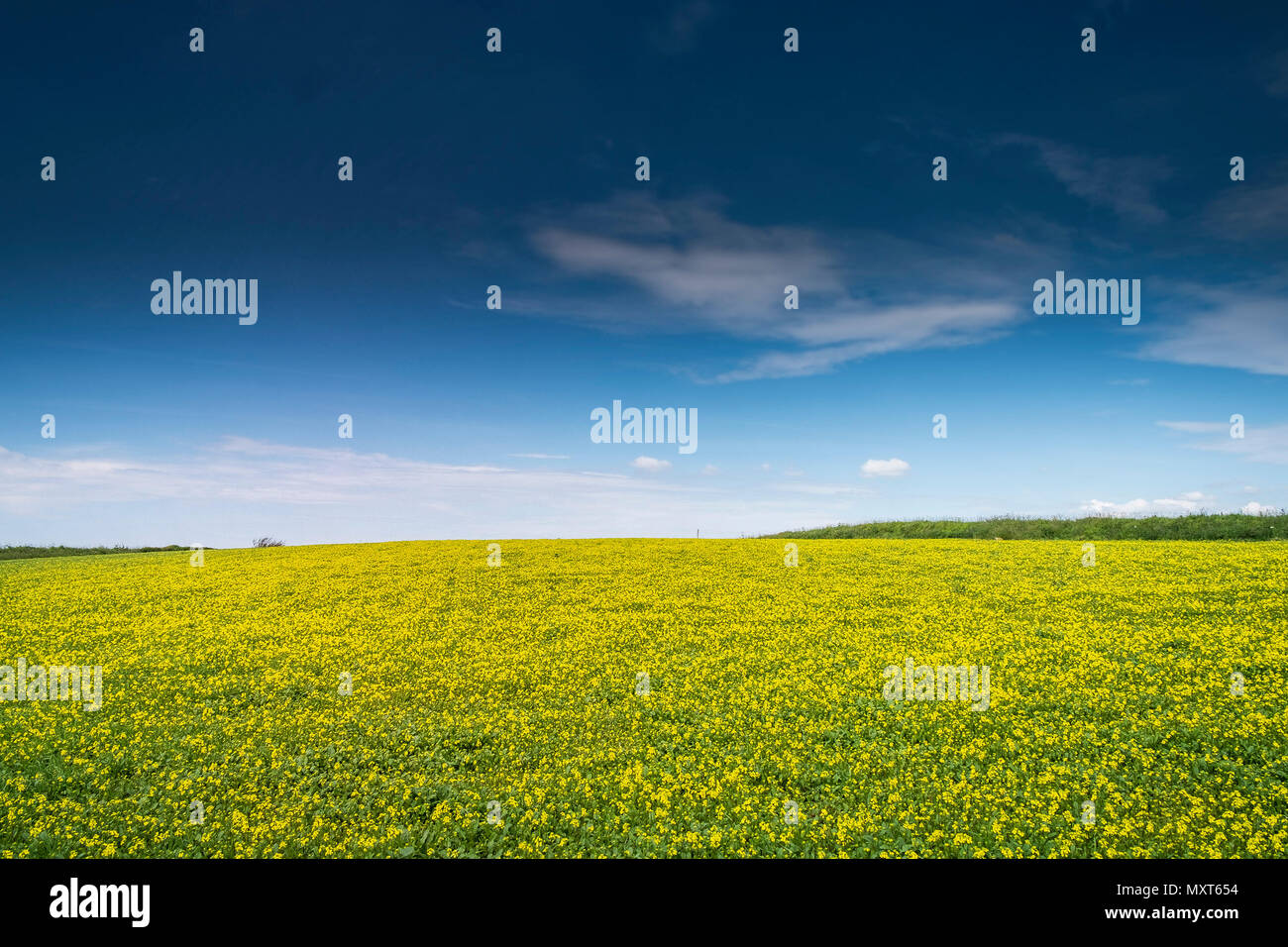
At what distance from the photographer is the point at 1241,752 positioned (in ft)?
46.7

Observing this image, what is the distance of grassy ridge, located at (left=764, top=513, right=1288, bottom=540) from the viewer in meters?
44.6

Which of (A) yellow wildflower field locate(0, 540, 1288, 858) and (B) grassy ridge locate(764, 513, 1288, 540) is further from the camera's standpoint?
(B) grassy ridge locate(764, 513, 1288, 540)

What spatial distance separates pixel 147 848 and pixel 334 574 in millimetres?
25652

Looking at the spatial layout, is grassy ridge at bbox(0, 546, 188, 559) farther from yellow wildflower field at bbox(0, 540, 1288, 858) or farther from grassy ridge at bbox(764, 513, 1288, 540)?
grassy ridge at bbox(764, 513, 1288, 540)

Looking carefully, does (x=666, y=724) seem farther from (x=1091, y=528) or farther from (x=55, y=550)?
(x=55, y=550)

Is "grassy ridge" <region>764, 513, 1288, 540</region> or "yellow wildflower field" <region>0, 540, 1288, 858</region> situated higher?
"grassy ridge" <region>764, 513, 1288, 540</region>

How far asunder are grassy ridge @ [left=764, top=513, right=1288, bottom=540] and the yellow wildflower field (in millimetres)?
17243

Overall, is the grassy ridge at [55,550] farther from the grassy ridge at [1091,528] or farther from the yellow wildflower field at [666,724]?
the grassy ridge at [1091,528]

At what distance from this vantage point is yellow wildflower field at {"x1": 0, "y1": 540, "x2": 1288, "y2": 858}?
484 inches

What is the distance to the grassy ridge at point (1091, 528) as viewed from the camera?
4462 centimetres

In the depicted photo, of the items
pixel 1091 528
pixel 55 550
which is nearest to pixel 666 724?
pixel 1091 528

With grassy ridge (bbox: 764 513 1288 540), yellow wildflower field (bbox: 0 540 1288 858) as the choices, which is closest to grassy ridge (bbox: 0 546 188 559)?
yellow wildflower field (bbox: 0 540 1288 858)
